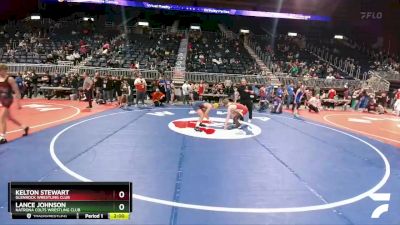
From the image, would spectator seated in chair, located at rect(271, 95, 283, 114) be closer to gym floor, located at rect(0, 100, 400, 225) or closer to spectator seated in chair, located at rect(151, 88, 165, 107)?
gym floor, located at rect(0, 100, 400, 225)

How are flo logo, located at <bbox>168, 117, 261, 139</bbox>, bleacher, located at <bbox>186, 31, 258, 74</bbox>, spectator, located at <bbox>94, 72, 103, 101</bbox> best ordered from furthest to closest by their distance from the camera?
bleacher, located at <bbox>186, 31, 258, 74</bbox> → spectator, located at <bbox>94, 72, 103, 101</bbox> → flo logo, located at <bbox>168, 117, 261, 139</bbox>

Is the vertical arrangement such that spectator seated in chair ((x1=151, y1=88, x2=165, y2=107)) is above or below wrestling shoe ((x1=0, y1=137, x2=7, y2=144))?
above

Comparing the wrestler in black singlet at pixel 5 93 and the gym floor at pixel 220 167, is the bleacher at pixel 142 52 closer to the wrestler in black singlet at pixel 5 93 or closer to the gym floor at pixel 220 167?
the gym floor at pixel 220 167

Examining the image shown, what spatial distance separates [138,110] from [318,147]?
7.71m

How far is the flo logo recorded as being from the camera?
9.20m

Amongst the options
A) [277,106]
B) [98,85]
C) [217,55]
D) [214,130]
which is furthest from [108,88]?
[217,55]

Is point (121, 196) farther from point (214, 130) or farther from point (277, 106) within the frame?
point (277, 106)

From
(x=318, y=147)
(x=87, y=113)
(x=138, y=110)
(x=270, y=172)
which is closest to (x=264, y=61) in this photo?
(x=138, y=110)

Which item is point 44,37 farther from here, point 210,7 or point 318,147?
point 318,147

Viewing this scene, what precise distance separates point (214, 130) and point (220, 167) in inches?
138
